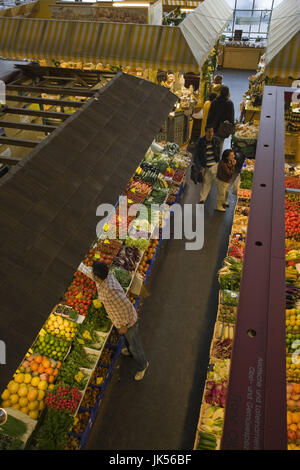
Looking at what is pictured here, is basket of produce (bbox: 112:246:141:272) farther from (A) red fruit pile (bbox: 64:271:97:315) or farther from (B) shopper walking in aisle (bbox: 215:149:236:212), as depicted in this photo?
(B) shopper walking in aisle (bbox: 215:149:236:212)

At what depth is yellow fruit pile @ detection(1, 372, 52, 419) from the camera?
3.94 metres

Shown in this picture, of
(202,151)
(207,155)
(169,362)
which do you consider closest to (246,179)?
(207,155)

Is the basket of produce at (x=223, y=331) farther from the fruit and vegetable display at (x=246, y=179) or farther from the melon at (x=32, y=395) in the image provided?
the fruit and vegetable display at (x=246, y=179)

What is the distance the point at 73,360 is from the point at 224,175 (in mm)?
5356

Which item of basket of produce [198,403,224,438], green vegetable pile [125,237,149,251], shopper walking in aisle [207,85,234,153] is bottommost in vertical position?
basket of produce [198,403,224,438]

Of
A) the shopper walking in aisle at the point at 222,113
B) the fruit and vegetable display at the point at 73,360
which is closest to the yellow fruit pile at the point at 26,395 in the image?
the fruit and vegetable display at the point at 73,360

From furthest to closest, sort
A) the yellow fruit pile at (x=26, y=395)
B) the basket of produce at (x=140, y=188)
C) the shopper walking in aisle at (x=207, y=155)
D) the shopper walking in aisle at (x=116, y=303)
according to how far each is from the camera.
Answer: the shopper walking in aisle at (x=207, y=155) → the basket of produce at (x=140, y=188) → the shopper walking in aisle at (x=116, y=303) → the yellow fruit pile at (x=26, y=395)

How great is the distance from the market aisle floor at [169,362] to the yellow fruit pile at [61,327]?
1.11m

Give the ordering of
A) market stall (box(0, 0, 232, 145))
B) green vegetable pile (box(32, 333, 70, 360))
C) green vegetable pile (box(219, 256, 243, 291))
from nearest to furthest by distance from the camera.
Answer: green vegetable pile (box(32, 333, 70, 360)) < green vegetable pile (box(219, 256, 243, 291)) < market stall (box(0, 0, 232, 145))

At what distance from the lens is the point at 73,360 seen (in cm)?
445

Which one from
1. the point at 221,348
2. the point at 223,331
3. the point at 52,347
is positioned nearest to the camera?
the point at 52,347

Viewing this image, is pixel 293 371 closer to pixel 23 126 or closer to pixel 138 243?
pixel 138 243

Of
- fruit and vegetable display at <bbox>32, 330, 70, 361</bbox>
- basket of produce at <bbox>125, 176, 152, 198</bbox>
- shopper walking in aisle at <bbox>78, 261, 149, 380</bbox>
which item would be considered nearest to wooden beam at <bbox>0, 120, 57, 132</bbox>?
shopper walking in aisle at <bbox>78, 261, 149, 380</bbox>

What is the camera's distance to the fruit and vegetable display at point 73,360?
3891 millimetres
